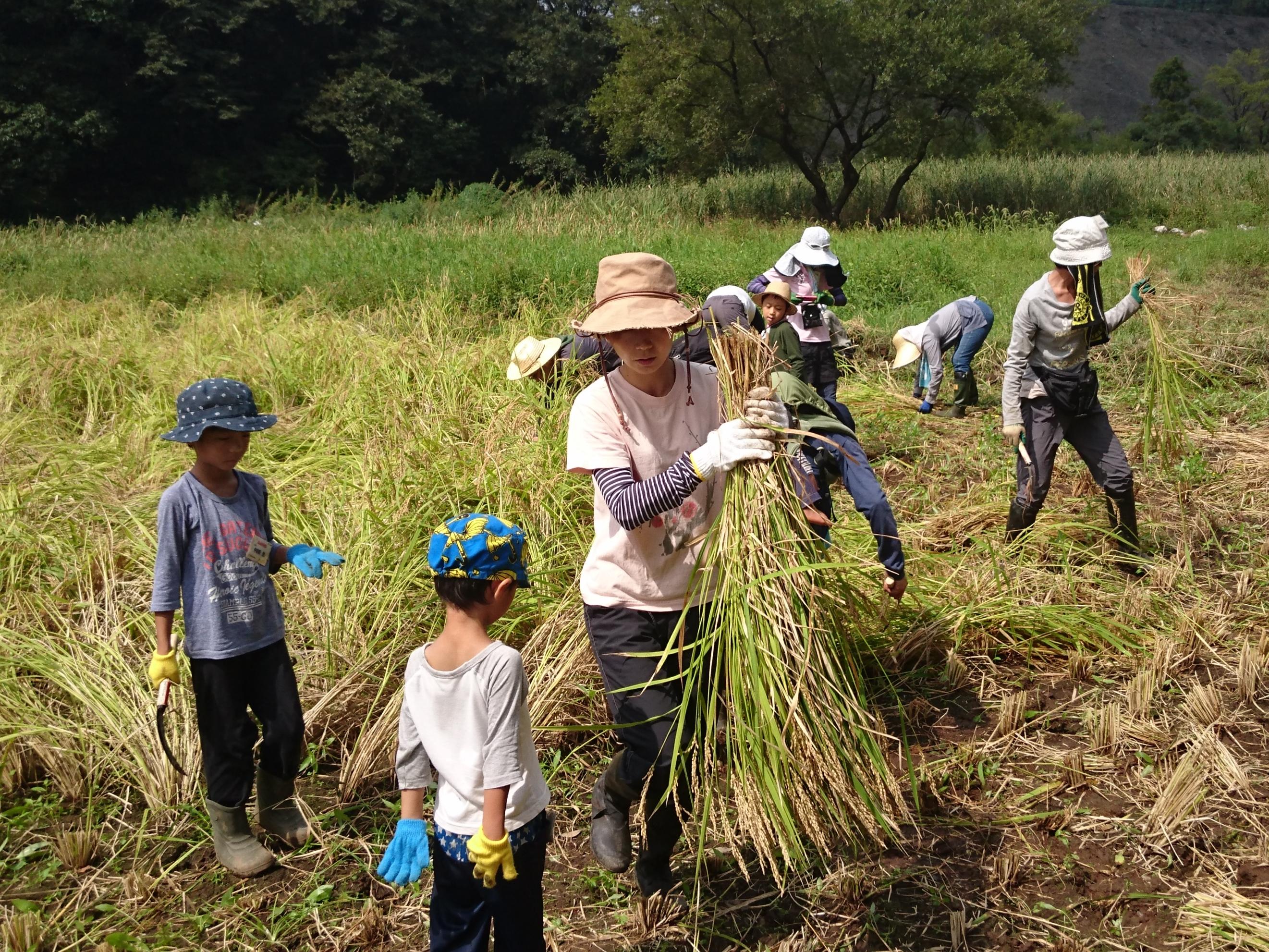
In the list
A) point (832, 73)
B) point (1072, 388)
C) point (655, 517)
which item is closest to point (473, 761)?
point (655, 517)

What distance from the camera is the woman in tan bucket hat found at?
2271 mm

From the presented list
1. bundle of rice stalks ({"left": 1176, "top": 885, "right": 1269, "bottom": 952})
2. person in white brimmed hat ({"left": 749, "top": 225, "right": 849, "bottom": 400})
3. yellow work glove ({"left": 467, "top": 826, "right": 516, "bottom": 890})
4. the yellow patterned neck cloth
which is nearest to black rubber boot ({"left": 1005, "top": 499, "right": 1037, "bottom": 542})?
the yellow patterned neck cloth

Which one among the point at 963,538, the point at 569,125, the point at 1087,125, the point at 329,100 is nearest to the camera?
the point at 963,538

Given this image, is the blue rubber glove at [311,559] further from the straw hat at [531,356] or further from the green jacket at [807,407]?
the straw hat at [531,356]

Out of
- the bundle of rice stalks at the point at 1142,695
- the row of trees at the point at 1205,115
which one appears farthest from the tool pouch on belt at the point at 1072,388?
the row of trees at the point at 1205,115

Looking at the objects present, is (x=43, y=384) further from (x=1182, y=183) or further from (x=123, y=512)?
(x=1182, y=183)

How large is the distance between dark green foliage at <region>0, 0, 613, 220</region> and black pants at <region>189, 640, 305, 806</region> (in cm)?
2363

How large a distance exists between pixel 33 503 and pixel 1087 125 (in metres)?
54.4

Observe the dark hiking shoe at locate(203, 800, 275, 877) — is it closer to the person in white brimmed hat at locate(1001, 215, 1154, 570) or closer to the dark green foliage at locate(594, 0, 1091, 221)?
the person in white brimmed hat at locate(1001, 215, 1154, 570)

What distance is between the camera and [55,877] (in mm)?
2861

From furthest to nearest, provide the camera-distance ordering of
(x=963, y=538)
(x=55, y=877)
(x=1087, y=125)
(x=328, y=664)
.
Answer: (x=1087, y=125)
(x=963, y=538)
(x=328, y=664)
(x=55, y=877)

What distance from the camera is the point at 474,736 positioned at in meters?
1.86

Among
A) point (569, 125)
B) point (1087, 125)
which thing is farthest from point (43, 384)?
point (1087, 125)

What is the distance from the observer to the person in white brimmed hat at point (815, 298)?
5.22 meters
